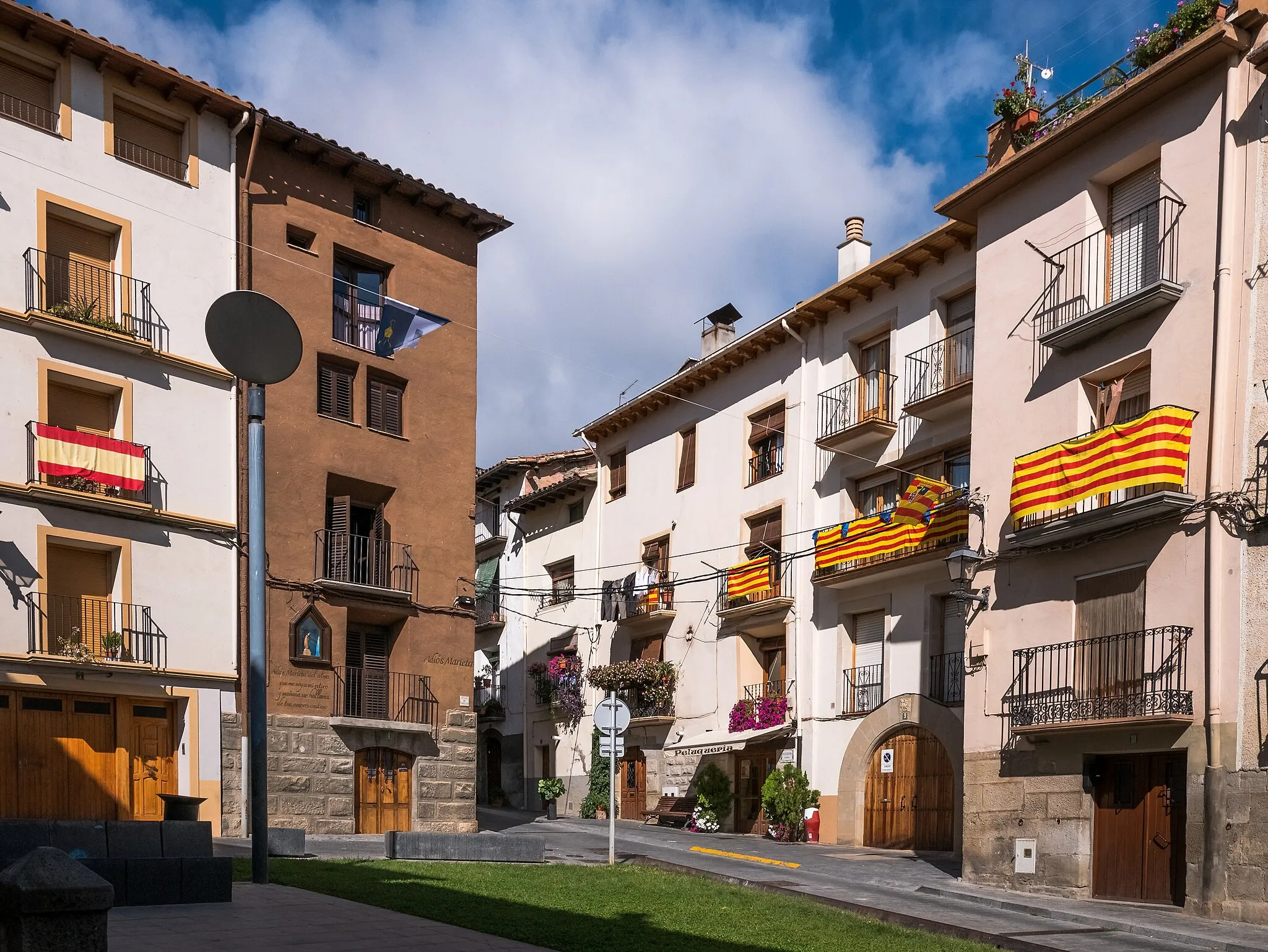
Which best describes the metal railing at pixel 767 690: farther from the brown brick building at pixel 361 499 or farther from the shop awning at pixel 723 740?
the brown brick building at pixel 361 499

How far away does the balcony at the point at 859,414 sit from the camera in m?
28.4

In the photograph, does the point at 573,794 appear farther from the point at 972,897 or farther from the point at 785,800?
the point at 972,897

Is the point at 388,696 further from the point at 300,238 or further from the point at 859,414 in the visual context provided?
the point at 859,414

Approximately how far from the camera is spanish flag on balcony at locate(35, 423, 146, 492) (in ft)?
75.7

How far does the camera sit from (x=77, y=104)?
24.6 m

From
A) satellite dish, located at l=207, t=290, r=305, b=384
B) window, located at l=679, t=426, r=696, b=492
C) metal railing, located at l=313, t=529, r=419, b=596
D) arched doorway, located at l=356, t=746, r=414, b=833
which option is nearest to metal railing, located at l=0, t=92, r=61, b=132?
metal railing, located at l=313, t=529, r=419, b=596

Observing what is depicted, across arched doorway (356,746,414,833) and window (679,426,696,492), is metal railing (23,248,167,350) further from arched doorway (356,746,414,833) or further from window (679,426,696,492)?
window (679,426,696,492)

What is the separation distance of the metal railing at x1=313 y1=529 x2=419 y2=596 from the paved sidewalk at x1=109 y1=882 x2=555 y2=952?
16.6 meters

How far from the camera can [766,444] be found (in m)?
33.3

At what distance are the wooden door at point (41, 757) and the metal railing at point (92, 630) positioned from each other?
948mm

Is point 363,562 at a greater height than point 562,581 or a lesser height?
greater

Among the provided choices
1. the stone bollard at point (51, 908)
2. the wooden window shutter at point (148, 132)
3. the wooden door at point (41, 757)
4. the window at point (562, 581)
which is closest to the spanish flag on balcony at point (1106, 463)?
the stone bollard at point (51, 908)

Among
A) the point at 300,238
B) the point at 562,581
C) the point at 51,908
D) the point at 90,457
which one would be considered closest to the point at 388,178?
the point at 300,238

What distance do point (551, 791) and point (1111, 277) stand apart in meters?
25.6
